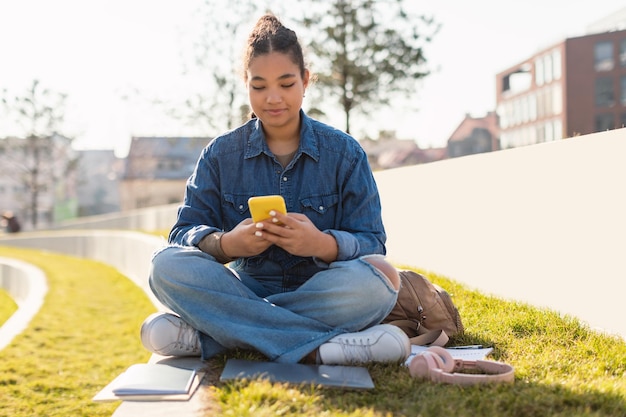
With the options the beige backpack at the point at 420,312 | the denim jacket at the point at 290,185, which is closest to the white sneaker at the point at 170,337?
the denim jacket at the point at 290,185

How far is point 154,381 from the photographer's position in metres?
2.34

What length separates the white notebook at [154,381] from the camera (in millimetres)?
2244

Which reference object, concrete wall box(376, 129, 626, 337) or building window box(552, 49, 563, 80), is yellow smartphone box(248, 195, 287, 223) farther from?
building window box(552, 49, 563, 80)

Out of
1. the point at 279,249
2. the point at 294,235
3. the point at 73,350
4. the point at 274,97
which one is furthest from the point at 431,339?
the point at 73,350

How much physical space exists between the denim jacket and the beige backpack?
0.28 m

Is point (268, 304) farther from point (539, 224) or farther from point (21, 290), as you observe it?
point (21, 290)

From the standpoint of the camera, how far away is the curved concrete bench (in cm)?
837

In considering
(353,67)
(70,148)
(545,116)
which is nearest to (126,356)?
(353,67)

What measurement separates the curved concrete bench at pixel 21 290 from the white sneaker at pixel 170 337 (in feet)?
17.0

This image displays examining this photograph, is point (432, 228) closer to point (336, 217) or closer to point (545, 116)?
point (336, 217)

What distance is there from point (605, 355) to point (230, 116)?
1882 cm

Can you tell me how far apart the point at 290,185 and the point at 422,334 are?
87 centimetres

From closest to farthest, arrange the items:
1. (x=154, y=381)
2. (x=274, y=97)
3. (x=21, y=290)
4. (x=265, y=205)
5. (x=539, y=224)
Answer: (x=154, y=381) → (x=265, y=205) → (x=274, y=97) → (x=539, y=224) → (x=21, y=290)

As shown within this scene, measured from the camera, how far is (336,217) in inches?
119
